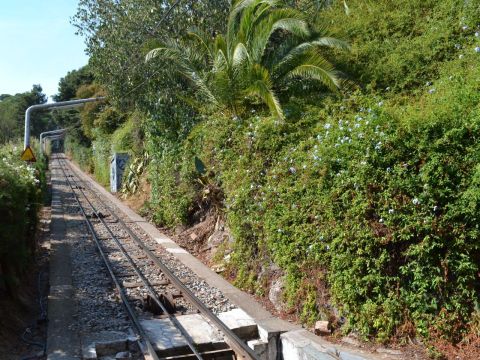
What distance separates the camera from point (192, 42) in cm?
1543

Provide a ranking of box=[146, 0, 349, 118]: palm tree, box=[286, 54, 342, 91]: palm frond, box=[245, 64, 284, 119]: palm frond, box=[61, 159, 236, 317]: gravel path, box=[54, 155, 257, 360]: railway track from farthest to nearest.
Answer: box=[146, 0, 349, 118]: palm tree < box=[286, 54, 342, 91]: palm frond < box=[245, 64, 284, 119]: palm frond < box=[61, 159, 236, 317]: gravel path < box=[54, 155, 257, 360]: railway track

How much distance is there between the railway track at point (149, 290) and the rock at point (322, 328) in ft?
3.42

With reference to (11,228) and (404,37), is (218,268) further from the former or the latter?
(404,37)

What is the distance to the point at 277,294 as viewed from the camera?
8.86m

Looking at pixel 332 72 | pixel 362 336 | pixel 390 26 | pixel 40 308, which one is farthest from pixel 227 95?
pixel 362 336

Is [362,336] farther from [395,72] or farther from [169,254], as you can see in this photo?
[395,72]

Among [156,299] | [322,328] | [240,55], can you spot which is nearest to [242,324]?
[322,328]

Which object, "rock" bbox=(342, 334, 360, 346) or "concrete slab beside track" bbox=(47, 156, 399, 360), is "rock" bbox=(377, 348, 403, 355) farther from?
"rock" bbox=(342, 334, 360, 346)

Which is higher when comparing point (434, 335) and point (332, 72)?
point (332, 72)

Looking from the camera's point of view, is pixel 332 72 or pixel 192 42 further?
pixel 192 42

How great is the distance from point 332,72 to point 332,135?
5.07 metres

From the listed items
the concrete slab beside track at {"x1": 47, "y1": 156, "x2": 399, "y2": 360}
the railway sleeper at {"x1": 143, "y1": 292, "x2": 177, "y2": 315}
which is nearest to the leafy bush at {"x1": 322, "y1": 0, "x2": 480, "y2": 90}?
the concrete slab beside track at {"x1": 47, "y1": 156, "x2": 399, "y2": 360}

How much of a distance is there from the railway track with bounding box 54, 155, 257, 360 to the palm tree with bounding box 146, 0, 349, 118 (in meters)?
4.50

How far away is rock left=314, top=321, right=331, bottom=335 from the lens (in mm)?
7102
